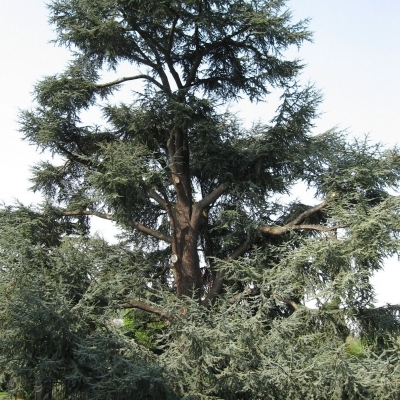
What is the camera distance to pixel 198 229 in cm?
1262

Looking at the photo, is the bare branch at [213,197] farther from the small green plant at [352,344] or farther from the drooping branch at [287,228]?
the small green plant at [352,344]

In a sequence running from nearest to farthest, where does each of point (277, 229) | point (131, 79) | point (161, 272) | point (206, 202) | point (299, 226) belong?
point (299, 226)
point (277, 229)
point (206, 202)
point (161, 272)
point (131, 79)

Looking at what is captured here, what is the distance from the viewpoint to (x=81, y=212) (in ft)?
40.7

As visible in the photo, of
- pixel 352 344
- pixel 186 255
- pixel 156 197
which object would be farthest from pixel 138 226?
pixel 352 344

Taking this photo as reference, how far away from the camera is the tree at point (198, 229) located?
8.41 m

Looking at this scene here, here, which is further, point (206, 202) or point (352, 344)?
point (352, 344)

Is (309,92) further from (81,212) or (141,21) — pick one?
(81,212)

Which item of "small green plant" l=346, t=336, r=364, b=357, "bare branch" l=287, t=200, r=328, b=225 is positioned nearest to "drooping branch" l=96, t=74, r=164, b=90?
"bare branch" l=287, t=200, r=328, b=225

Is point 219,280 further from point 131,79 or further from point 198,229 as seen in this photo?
point 131,79

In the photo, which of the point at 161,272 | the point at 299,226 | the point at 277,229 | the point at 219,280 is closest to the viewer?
the point at 299,226

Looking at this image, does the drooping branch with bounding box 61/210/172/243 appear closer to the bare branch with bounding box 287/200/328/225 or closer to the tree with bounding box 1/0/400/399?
the tree with bounding box 1/0/400/399

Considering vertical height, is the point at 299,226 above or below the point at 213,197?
below

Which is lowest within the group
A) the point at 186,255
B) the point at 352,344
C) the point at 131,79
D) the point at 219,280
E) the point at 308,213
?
the point at 352,344

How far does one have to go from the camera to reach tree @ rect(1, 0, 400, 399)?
8.41 m
